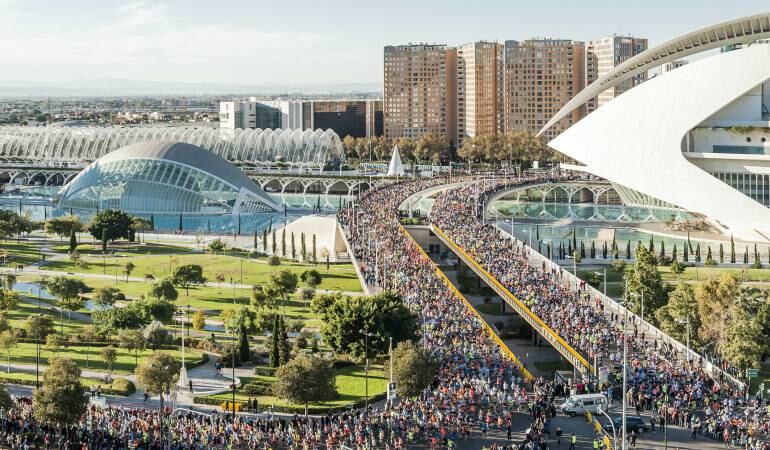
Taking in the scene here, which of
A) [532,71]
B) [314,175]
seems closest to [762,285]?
[314,175]

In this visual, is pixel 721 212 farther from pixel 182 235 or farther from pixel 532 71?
pixel 532 71

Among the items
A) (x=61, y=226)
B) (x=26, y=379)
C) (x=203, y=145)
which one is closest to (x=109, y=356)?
(x=26, y=379)

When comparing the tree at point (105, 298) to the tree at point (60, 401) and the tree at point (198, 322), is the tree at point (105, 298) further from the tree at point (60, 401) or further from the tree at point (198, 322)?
the tree at point (60, 401)

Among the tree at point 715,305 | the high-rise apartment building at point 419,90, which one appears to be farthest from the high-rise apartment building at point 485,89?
the tree at point 715,305

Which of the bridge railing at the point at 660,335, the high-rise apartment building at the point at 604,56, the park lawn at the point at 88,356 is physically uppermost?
the high-rise apartment building at the point at 604,56

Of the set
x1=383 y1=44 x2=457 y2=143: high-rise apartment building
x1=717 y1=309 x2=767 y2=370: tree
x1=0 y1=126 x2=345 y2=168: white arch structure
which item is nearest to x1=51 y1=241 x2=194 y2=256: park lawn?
x1=717 y1=309 x2=767 y2=370: tree

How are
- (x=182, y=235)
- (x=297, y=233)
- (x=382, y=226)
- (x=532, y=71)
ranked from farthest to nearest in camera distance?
(x=532, y=71)
(x=182, y=235)
(x=297, y=233)
(x=382, y=226)
